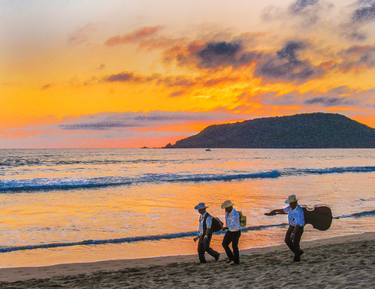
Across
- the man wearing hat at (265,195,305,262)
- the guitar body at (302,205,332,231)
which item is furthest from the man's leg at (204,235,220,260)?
the guitar body at (302,205,332,231)

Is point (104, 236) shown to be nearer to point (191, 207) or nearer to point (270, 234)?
point (270, 234)

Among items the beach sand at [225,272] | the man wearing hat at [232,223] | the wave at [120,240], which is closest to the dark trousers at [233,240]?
the man wearing hat at [232,223]

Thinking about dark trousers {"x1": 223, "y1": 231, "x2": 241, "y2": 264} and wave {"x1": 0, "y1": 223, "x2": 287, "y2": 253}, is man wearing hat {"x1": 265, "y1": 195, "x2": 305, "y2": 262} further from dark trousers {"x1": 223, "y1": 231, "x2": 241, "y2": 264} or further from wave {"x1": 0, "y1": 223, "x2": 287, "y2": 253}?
wave {"x1": 0, "y1": 223, "x2": 287, "y2": 253}

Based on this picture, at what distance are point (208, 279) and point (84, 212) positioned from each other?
16.2 metres

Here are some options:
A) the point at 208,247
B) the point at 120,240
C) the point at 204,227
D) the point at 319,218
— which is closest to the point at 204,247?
the point at 208,247

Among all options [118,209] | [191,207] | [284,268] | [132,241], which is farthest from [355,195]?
[284,268]

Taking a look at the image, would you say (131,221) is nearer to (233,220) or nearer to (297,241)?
(233,220)

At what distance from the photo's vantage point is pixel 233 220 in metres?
12.9

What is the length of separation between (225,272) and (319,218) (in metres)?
3.63

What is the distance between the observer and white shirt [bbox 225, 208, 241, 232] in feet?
42.3

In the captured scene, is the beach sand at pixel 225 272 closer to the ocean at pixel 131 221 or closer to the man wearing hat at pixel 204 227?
the man wearing hat at pixel 204 227

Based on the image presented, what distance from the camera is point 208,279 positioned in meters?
11.6

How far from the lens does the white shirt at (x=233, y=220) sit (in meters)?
12.9

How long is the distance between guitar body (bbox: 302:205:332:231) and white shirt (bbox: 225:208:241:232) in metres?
2.38
